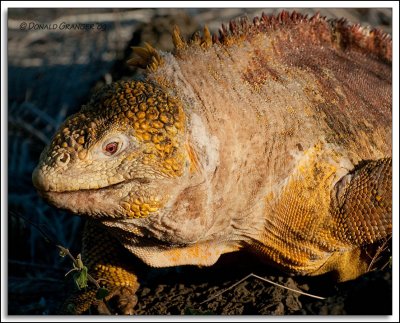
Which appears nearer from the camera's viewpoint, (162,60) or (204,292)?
(162,60)

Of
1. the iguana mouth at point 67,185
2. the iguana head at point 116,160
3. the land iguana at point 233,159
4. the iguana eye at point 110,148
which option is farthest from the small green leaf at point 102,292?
the iguana eye at point 110,148

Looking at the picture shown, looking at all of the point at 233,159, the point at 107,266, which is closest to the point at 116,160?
the point at 233,159

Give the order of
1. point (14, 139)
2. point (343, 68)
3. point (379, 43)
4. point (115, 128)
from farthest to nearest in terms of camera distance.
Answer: point (14, 139)
point (379, 43)
point (343, 68)
point (115, 128)

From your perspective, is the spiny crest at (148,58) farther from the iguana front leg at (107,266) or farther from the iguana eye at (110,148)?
the iguana front leg at (107,266)

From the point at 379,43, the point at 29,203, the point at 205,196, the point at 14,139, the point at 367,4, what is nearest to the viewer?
the point at 205,196

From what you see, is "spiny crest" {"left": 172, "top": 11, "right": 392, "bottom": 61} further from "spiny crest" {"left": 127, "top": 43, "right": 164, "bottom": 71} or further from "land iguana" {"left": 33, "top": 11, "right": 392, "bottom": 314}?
"spiny crest" {"left": 127, "top": 43, "right": 164, "bottom": 71}

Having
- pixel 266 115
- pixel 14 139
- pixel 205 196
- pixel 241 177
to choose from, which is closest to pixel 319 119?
pixel 266 115

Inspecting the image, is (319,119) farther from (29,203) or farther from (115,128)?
(29,203)
